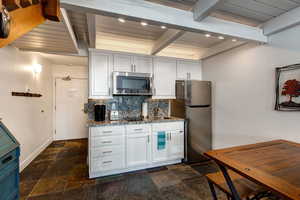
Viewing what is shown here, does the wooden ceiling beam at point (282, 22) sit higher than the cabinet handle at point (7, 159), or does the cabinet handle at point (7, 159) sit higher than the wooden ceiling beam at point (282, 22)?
the wooden ceiling beam at point (282, 22)

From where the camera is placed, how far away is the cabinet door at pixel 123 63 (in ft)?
9.73

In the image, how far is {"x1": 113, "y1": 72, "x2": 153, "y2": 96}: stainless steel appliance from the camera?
2.86m

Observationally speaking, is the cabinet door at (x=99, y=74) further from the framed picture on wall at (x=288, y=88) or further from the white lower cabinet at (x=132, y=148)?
the framed picture on wall at (x=288, y=88)

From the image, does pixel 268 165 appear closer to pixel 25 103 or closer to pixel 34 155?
pixel 25 103

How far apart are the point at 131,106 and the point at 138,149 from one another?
3.30 ft

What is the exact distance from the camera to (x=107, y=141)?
253cm

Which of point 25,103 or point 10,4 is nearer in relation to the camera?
point 10,4

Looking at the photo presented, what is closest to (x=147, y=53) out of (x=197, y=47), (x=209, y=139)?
(x=197, y=47)

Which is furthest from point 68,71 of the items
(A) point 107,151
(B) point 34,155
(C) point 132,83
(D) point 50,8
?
(D) point 50,8

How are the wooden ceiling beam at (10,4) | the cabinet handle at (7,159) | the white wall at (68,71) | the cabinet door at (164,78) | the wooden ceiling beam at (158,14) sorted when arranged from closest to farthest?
the wooden ceiling beam at (10,4)
the cabinet handle at (7,159)
the wooden ceiling beam at (158,14)
the cabinet door at (164,78)
the white wall at (68,71)

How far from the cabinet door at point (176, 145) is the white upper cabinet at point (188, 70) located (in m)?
1.30

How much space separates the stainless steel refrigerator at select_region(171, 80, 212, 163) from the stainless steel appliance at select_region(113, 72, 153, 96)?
757mm

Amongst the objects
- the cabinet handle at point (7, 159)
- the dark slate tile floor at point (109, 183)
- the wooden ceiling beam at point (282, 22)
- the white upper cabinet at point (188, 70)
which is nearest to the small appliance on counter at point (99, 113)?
the dark slate tile floor at point (109, 183)

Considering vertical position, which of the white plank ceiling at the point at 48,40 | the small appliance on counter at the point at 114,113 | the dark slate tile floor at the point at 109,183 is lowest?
the dark slate tile floor at the point at 109,183
